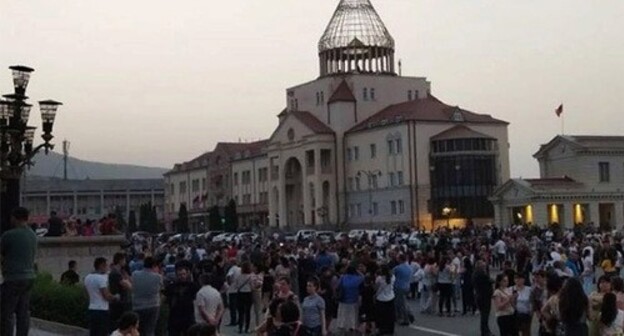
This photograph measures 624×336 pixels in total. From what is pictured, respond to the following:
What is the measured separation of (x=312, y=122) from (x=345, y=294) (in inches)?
2950

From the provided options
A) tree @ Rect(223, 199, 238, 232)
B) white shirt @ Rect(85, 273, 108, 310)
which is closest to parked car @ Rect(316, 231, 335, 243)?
white shirt @ Rect(85, 273, 108, 310)

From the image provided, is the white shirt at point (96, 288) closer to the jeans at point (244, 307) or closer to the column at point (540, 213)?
the jeans at point (244, 307)

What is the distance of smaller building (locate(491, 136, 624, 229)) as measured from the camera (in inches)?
2729

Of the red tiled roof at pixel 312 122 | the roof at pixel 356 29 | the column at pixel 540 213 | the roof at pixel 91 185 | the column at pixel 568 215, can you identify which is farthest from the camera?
the roof at pixel 91 185

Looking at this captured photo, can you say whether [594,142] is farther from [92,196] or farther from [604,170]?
[92,196]

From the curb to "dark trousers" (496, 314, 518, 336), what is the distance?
6.98 meters

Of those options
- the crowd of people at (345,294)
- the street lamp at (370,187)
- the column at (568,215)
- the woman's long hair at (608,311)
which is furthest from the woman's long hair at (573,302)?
the street lamp at (370,187)

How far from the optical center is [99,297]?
14320 mm

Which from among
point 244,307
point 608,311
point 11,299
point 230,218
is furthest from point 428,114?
point 608,311

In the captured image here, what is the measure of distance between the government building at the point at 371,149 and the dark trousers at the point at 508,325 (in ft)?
205

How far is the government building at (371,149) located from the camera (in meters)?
81.6

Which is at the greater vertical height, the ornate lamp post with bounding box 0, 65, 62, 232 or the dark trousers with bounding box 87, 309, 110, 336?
the ornate lamp post with bounding box 0, 65, 62, 232

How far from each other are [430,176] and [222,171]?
3845 centimetres

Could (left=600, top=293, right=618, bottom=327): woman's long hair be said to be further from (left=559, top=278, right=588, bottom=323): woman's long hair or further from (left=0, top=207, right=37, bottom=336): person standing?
(left=0, top=207, right=37, bottom=336): person standing
